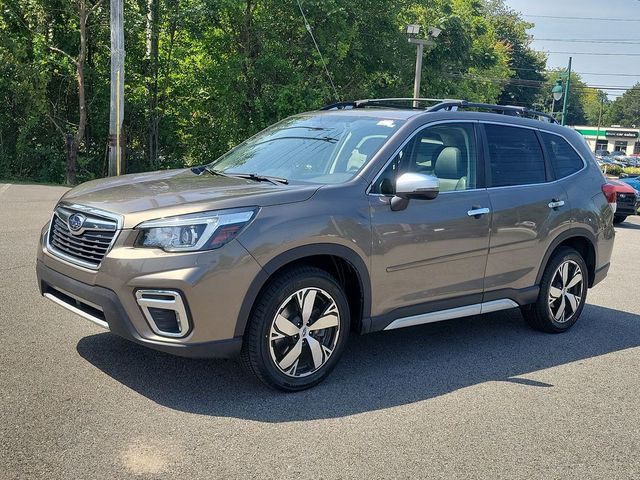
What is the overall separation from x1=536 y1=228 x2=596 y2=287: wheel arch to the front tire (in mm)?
2214

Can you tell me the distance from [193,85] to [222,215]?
18762 mm

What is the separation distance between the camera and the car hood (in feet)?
12.8

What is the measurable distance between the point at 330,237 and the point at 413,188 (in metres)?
0.67

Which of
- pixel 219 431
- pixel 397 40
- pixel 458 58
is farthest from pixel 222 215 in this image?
pixel 458 58

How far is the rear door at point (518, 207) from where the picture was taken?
5.25 meters

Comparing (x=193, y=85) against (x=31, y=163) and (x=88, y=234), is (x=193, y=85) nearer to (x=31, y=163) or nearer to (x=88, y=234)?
(x=31, y=163)

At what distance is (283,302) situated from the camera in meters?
4.06

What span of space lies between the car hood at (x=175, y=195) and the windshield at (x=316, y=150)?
321 mm

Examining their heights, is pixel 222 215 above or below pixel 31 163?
above

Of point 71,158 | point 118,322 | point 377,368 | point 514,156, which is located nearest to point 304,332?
point 377,368

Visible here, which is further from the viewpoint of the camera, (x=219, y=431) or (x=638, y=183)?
(x=638, y=183)

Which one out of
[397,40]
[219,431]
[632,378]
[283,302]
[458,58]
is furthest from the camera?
[458,58]

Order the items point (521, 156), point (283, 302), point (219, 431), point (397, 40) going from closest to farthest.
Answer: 1. point (219, 431)
2. point (283, 302)
3. point (521, 156)
4. point (397, 40)

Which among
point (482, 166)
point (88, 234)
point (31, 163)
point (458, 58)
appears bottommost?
point (31, 163)
